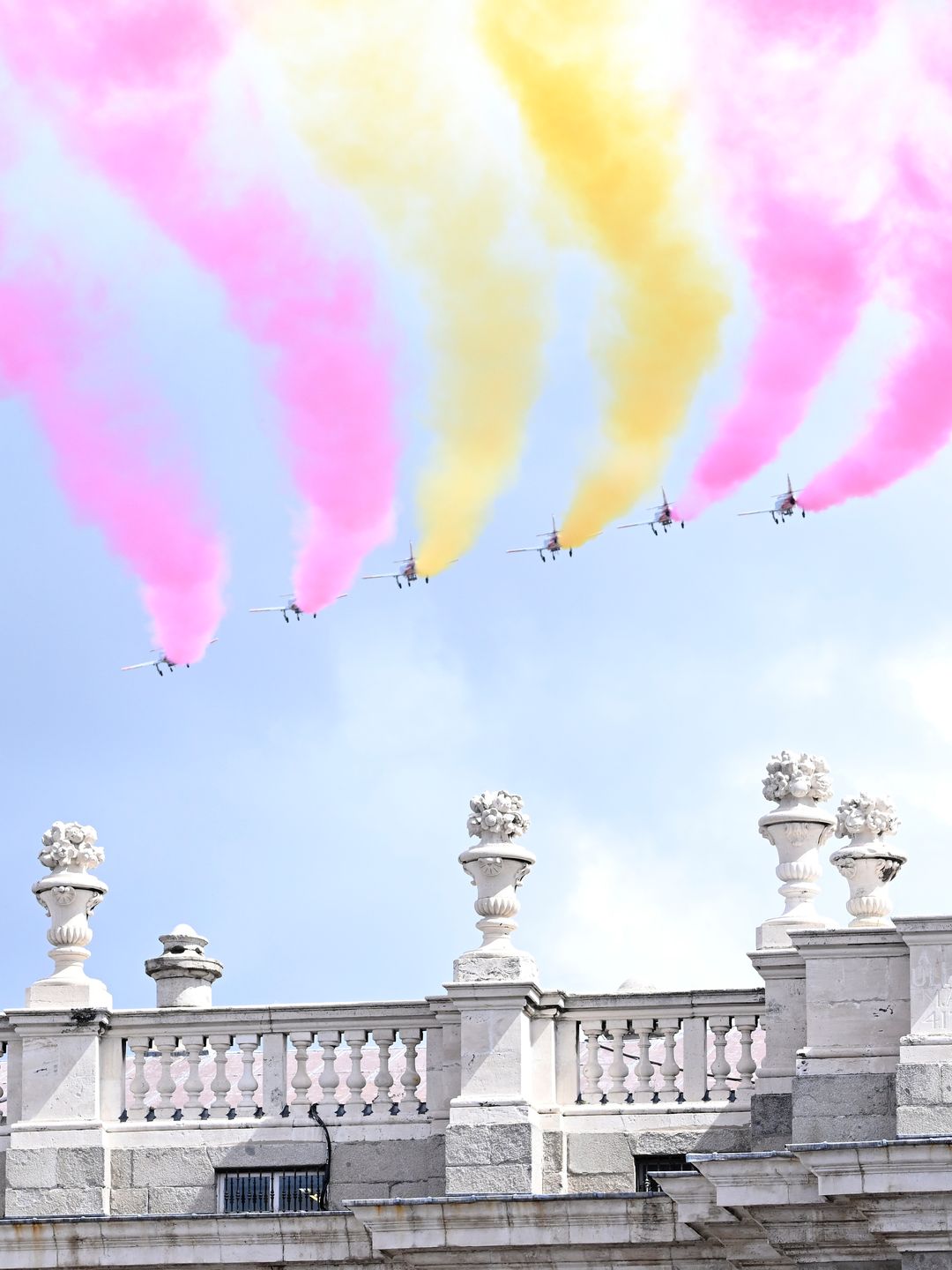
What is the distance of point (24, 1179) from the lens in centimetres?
3316

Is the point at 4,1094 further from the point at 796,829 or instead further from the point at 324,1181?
the point at 796,829

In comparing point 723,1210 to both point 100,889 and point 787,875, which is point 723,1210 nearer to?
point 787,875

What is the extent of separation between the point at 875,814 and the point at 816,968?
5.29 ft

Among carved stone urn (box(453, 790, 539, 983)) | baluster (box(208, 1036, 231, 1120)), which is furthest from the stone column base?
baluster (box(208, 1036, 231, 1120))

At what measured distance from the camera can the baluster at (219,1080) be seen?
3344 cm

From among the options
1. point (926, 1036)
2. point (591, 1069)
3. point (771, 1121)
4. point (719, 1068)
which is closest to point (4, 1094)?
point (591, 1069)

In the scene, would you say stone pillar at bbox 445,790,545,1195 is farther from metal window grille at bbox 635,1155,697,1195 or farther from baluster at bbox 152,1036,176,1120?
baluster at bbox 152,1036,176,1120

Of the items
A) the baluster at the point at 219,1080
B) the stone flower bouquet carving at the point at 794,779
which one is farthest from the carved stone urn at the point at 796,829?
the baluster at the point at 219,1080

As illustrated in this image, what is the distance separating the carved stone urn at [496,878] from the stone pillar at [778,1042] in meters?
2.27

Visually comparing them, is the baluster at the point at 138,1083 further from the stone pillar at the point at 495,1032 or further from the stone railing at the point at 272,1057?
the stone pillar at the point at 495,1032

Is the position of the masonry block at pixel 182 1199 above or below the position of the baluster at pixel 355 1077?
below

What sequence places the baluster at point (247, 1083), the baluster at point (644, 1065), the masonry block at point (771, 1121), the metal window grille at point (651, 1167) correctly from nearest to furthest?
the masonry block at point (771, 1121), the metal window grille at point (651, 1167), the baluster at point (644, 1065), the baluster at point (247, 1083)

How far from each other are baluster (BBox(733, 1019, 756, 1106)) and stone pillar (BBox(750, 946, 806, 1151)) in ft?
0.43

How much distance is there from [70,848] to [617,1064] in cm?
573
